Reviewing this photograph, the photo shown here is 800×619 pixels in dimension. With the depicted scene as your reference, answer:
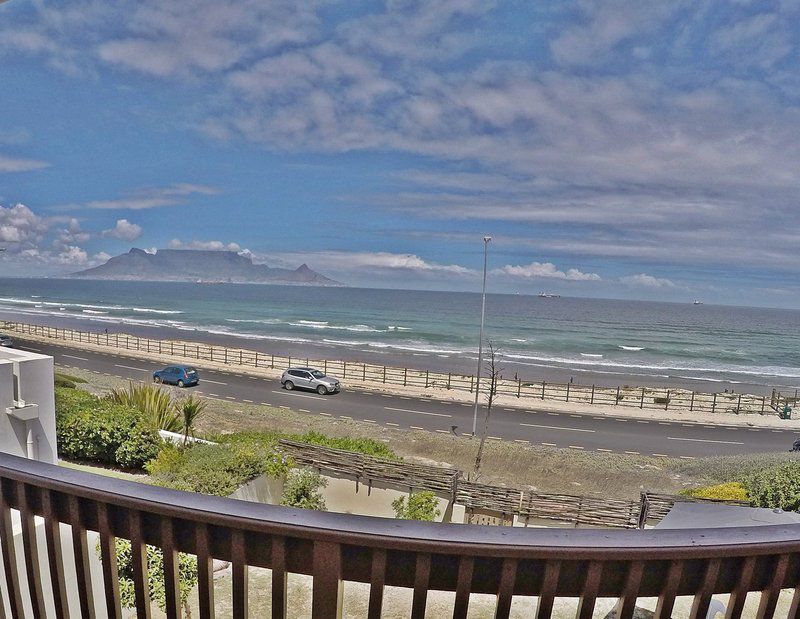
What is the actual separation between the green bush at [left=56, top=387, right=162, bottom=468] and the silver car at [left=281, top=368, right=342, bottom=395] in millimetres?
14016

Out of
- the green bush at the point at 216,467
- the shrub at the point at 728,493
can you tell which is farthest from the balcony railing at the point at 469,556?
the shrub at the point at 728,493

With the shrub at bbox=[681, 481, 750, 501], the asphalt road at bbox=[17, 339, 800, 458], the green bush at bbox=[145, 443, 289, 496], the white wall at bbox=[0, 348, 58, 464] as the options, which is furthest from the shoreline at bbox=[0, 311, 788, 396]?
the white wall at bbox=[0, 348, 58, 464]

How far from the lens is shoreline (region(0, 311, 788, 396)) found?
3512 cm

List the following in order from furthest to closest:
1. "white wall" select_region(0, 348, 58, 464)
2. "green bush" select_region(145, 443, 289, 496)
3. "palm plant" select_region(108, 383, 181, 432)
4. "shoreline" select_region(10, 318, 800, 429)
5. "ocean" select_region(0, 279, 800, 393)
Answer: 1. "ocean" select_region(0, 279, 800, 393)
2. "shoreline" select_region(10, 318, 800, 429)
3. "palm plant" select_region(108, 383, 181, 432)
4. "green bush" select_region(145, 443, 289, 496)
5. "white wall" select_region(0, 348, 58, 464)

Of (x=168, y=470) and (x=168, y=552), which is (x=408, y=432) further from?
(x=168, y=552)

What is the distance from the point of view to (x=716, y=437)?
2045 centimetres

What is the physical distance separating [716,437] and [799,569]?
75.8 ft

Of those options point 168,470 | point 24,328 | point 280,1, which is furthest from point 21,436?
point 24,328

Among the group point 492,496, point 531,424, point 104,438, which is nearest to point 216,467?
point 104,438

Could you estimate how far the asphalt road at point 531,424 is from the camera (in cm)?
1850

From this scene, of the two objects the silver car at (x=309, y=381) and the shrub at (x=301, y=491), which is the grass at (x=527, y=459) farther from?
the silver car at (x=309, y=381)

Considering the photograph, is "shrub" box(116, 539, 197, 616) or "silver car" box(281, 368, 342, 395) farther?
"silver car" box(281, 368, 342, 395)

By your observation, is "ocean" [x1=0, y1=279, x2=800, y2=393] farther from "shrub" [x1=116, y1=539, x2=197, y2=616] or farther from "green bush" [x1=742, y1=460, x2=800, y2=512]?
"shrub" [x1=116, y1=539, x2=197, y2=616]

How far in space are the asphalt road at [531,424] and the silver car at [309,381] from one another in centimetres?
38
